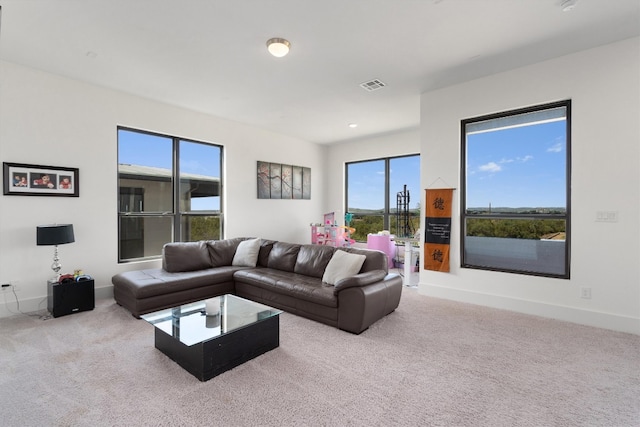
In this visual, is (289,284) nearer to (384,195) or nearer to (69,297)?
(69,297)

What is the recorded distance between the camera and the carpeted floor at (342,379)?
1.92 meters

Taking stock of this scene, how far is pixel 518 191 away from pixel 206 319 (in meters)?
4.18

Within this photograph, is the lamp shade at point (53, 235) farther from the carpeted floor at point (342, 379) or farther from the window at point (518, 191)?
the window at point (518, 191)

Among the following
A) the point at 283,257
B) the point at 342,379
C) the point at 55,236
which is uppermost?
the point at 55,236

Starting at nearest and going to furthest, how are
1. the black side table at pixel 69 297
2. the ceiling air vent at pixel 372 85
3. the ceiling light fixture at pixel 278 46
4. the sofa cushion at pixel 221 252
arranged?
the ceiling light fixture at pixel 278 46, the black side table at pixel 69 297, the ceiling air vent at pixel 372 85, the sofa cushion at pixel 221 252

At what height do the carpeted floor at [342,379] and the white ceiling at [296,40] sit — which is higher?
the white ceiling at [296,40]

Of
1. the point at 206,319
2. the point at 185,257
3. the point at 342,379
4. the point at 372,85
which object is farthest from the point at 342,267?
the point at 372,85

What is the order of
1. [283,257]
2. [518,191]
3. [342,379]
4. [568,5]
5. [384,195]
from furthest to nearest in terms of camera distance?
[384,195]
[283,257]
[518,191]
[568,5]
[342,379]

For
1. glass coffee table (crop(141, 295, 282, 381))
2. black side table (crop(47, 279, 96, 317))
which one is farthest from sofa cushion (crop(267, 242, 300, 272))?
black side table (crop(47, 279, 96, 317))

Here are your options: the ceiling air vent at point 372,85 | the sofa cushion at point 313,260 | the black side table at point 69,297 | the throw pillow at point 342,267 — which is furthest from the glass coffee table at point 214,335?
the ceiling air vent at point 372,85

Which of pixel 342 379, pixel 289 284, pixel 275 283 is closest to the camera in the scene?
pixel 342 379

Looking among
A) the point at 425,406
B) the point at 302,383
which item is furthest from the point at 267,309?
the point at 425,406

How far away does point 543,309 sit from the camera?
145 inches

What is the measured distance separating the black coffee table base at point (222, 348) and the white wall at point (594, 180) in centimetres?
309
